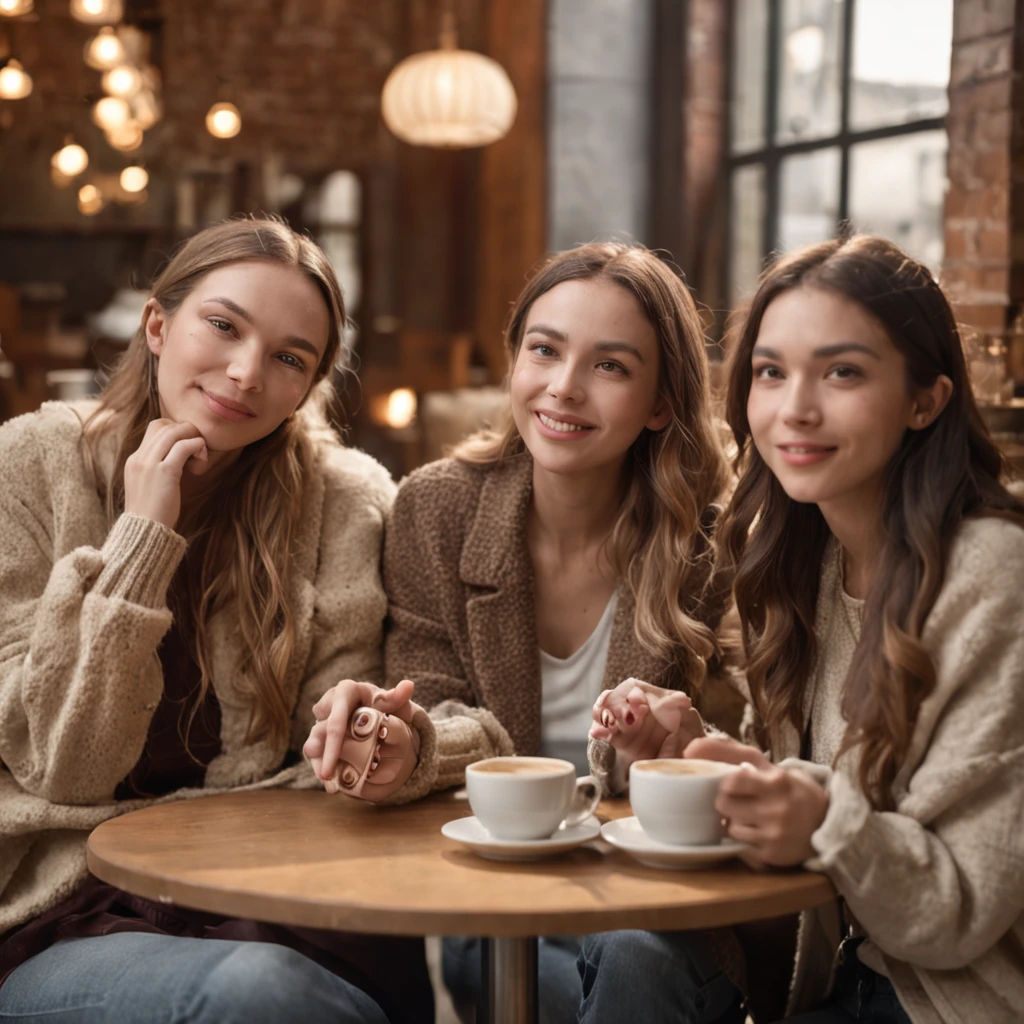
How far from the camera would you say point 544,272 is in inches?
74.5

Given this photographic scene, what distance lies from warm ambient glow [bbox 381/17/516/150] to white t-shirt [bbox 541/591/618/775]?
15.4ft

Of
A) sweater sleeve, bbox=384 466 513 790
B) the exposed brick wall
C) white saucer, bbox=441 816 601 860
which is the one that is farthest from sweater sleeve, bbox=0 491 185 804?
the exposed brick wall

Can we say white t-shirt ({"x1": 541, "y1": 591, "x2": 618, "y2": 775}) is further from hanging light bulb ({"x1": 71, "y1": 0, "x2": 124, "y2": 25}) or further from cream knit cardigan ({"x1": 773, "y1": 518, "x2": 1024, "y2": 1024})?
hanging light bulb ({"x1": 71, "y1": 0, "x2": 124, "y2": 25})

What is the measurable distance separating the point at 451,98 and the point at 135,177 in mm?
2914

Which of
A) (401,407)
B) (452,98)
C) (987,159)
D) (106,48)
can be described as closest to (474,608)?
(987,159)

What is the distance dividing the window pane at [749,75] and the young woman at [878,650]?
390cm

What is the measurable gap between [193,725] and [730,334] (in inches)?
34.6

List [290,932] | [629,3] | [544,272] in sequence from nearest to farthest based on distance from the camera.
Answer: [290,932] → [544,272] → [629,3]

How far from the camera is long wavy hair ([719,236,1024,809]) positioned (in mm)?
1321

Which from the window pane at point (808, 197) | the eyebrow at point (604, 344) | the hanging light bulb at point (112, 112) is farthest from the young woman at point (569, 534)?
the hanging light bulb at point (112, 112)

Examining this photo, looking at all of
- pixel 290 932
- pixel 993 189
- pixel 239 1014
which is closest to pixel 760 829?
pixel 239 1014

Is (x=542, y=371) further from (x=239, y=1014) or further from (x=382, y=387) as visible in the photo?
(x=382, y=387)

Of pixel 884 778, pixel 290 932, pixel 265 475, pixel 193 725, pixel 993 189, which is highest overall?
pixel 993 189

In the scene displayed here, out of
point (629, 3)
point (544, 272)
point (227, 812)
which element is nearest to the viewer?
point (227, 812)
